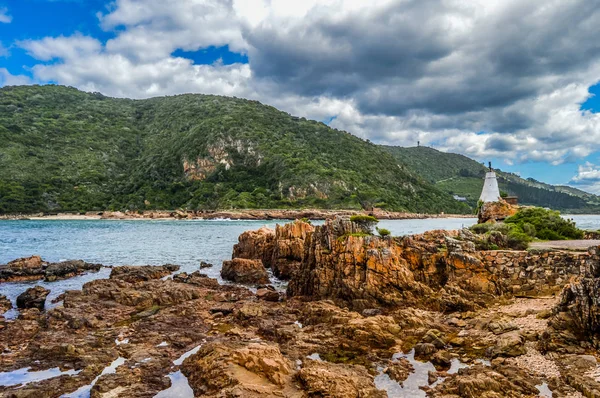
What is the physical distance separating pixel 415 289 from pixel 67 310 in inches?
690

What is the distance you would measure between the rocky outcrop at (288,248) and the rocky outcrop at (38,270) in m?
16.5

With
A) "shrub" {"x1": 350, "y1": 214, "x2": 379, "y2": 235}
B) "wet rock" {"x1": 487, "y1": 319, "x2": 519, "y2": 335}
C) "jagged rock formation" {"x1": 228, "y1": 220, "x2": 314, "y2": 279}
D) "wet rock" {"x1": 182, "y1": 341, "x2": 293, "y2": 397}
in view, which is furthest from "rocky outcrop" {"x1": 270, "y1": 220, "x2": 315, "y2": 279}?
"wet rock" {"x1": 182, "y1": 341, "x2": 293, "y2": 397}

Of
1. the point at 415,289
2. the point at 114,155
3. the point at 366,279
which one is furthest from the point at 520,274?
the point at 114,155

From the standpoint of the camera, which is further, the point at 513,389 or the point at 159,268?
the point at 159,268

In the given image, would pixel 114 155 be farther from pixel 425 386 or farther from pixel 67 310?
pixel 425 386

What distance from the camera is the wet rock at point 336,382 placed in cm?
975

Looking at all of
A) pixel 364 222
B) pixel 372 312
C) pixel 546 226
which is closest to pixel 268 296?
pixel 372 312

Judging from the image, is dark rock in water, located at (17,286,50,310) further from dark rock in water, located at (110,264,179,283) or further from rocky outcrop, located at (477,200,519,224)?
rocky outcrop, located at (477,200,519,224)

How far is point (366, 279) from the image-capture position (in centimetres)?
1939

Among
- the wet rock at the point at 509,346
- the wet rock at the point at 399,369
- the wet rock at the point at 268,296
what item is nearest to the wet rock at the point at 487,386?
the wet rock at the point at 399,369

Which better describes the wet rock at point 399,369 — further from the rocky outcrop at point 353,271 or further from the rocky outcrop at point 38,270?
the rocky outcrop at point 38,270

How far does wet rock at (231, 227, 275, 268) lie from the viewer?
3556cm

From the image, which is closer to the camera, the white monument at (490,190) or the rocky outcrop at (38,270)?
the rocky outcrop at (38,270)

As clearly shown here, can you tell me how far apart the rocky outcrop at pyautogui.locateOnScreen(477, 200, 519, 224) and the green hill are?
3152 inches
